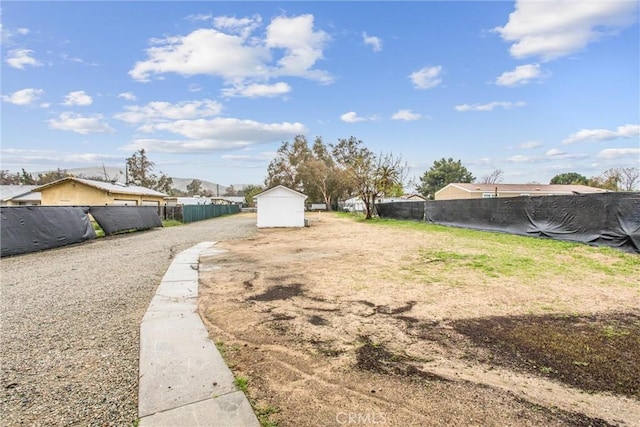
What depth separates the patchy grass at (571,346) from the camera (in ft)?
7.62

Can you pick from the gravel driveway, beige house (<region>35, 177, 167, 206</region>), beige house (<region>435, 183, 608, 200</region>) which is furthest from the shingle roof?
beige house (<region>435, 183, 608, 200</region>)

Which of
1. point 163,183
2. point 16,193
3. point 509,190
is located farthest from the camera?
point 163,183

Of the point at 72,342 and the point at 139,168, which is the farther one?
the point at 139,168

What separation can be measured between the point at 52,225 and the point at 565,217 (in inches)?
651

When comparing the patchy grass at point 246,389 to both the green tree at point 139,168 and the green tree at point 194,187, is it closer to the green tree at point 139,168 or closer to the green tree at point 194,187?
the green tree at point 139,168

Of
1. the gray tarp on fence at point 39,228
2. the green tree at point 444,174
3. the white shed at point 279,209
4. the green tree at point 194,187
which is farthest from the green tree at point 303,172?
the green tree at point 194,187

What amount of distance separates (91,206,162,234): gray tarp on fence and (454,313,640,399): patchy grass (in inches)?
559

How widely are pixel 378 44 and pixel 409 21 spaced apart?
270 cm

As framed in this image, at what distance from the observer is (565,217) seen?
32.4 ft

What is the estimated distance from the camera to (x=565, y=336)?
3102mm

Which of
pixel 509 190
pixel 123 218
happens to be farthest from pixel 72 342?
pixel 509 190

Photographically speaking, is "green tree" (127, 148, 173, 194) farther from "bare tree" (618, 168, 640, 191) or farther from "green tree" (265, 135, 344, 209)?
"bare tree" (618, 168, 640, 191)

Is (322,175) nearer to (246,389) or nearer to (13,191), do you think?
(13,191)

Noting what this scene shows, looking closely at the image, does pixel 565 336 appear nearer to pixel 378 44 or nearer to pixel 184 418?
pixel 184 418
